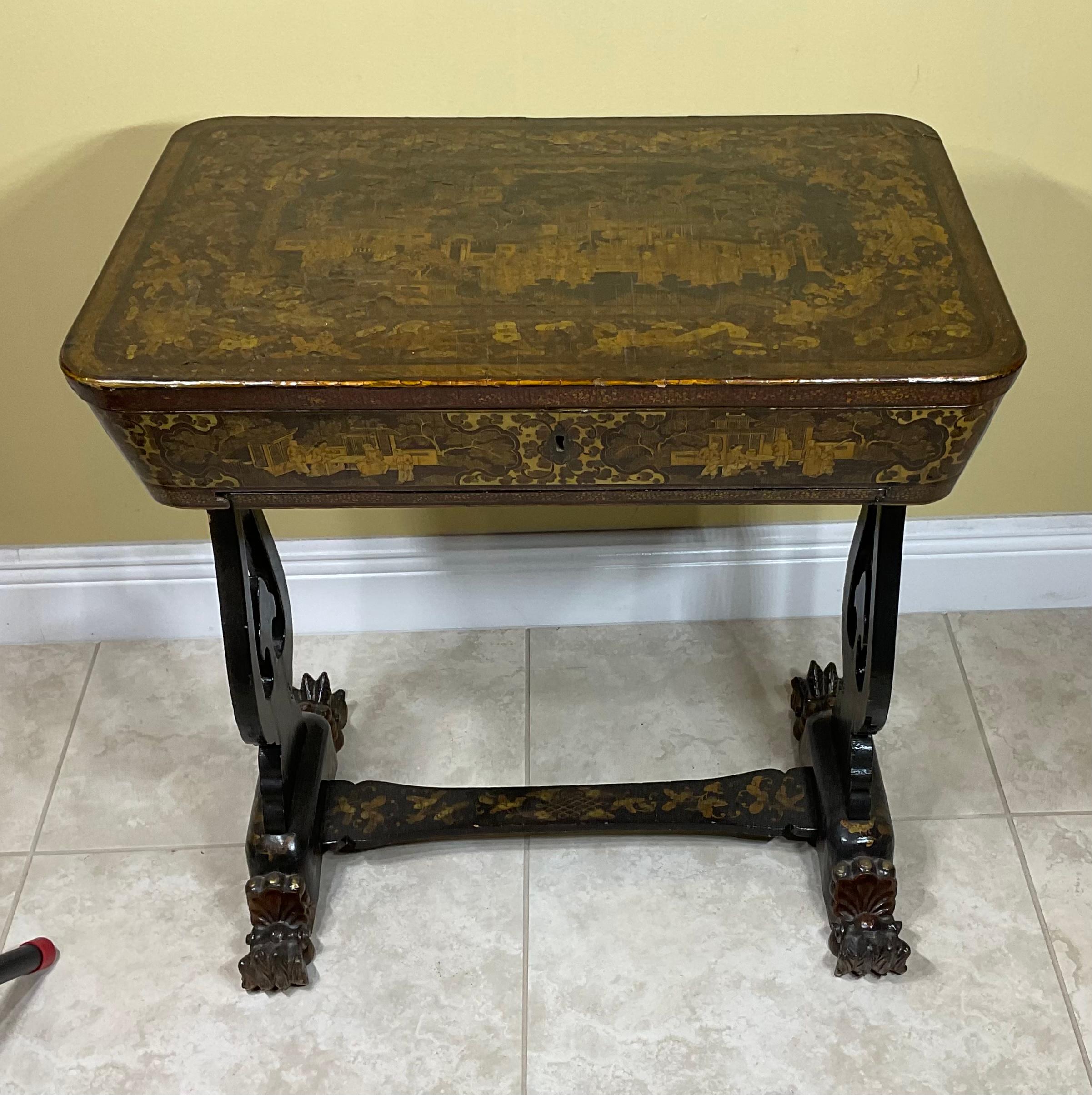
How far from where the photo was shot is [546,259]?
3.71 ft

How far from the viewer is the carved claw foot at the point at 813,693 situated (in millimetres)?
1650

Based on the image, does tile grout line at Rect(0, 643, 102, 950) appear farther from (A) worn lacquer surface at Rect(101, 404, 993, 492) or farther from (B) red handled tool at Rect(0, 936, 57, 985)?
(A) worn lacquer surface at Rect(101, 404, 993, 492)

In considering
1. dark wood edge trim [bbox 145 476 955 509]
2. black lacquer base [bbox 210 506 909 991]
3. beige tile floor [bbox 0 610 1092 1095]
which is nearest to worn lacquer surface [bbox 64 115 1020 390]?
dark wood edge trim [bbox 145 476 955 509]

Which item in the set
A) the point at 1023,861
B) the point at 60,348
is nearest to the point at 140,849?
the point at 60,348

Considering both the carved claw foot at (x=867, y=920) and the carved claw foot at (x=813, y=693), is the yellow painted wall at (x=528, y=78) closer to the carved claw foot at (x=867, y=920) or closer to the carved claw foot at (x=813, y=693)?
the carved claw foot at (x=813, y=693)

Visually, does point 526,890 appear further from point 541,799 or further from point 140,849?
point 140,849

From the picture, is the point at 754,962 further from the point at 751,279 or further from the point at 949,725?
the point at 751,279

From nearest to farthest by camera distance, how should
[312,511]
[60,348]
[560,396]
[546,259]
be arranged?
1. [560,396]
2. [546,259]
3. [60,348]
4. [312,511]

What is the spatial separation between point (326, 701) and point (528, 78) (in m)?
0.82

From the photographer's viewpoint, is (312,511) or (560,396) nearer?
(560,396)

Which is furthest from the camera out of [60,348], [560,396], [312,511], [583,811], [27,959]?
[312,511]

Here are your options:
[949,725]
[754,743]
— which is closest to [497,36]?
[754,743]

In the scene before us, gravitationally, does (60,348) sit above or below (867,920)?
above

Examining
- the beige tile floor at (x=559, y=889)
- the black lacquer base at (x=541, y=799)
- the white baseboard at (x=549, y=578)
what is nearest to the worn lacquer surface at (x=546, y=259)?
the black lacquer base at (x=541, y=799)
